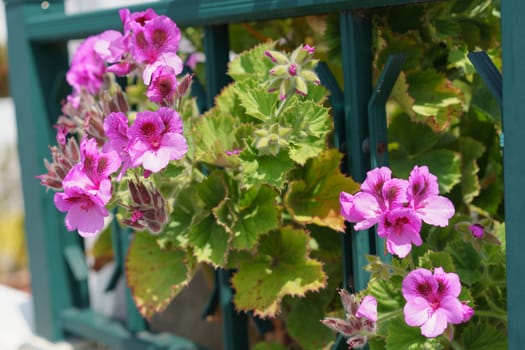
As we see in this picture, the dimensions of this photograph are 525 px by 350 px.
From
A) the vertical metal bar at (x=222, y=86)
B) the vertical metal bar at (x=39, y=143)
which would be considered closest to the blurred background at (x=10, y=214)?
the vertical metal bar at (x=39, y=143)

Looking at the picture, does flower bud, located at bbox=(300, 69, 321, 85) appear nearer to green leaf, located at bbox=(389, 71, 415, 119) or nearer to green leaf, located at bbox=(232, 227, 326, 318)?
green leaf, located at bbox=(389, 71, 415, 119)

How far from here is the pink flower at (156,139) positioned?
4.05ft

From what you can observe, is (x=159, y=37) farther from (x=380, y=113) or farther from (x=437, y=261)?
(x=437, y=261)

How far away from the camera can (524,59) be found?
41.4 inches

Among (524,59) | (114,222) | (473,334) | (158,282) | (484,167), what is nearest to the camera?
(524,59)

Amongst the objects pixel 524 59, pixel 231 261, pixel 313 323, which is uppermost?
pixel 524 59

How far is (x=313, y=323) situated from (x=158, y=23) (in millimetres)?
617

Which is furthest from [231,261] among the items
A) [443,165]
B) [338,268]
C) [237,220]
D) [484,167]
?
[484,167]

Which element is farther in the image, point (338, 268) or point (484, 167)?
point (484, 167)

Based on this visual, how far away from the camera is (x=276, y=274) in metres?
1.44

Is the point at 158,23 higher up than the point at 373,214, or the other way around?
the point at 158,23

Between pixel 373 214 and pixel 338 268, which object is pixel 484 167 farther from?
pixel 373 214

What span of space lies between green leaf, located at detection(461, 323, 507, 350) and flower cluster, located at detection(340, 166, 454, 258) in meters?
0.24

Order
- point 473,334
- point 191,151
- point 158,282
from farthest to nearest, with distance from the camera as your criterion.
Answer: point 158,282, point 191,151, point 473,334
